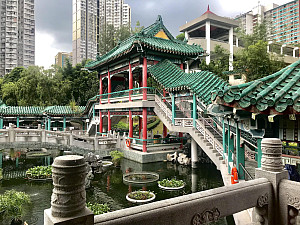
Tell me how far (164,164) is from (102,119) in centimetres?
1010

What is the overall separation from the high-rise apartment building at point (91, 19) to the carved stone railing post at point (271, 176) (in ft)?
227

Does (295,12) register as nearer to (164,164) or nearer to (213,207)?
(164,164)

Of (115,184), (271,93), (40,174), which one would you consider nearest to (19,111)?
(40,174)

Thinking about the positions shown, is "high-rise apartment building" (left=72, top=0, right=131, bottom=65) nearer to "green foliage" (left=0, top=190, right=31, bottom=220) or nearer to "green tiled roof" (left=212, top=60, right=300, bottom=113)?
"green foliage" (left=0, top=190, right=31, bottom=220)

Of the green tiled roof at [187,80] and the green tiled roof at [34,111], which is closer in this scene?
the green tiled roof at [187,80]

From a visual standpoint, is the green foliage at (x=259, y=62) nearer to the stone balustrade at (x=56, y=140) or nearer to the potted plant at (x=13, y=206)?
the stone balustrade at (x=56, y=140)

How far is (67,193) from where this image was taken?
5.92 feet

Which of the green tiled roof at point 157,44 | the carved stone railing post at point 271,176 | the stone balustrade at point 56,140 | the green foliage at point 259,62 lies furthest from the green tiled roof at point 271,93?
the stone balustrade at point 56,140

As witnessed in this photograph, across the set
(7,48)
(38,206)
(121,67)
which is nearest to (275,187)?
(38,206)

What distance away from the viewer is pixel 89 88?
3753 centimetres

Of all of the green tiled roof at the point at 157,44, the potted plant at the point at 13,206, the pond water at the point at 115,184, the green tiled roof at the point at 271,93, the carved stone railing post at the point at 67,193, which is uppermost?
the green tiled roof at the point at 157,44

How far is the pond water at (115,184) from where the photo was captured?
8.54 meters

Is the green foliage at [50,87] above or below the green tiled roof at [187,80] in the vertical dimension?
above

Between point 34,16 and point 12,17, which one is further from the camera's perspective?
point 34,16
